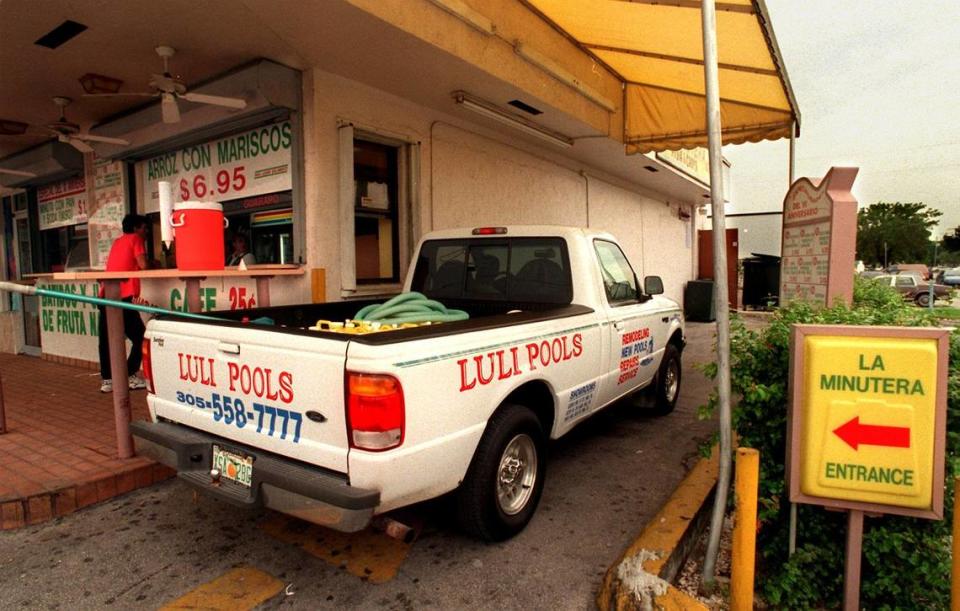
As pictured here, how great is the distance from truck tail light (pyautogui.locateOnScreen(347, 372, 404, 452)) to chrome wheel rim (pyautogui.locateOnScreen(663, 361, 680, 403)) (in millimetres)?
4042

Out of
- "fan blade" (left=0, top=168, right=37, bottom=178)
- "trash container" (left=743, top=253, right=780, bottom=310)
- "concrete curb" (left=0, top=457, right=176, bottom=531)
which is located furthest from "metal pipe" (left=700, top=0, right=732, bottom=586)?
"trash container" (left=743, top=253, right=780, bottom=310)

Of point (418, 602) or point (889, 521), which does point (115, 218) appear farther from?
point (889, 521)

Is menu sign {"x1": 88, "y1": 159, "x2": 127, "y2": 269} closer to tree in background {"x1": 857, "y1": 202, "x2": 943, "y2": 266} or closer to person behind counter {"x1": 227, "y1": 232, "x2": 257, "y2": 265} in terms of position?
person behind counter {"x1": 227, "y1": 232, "x2": 257, "y2": 265}

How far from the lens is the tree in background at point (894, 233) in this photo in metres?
65.0

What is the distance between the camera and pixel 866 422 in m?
2.26

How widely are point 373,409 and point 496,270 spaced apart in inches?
93.9

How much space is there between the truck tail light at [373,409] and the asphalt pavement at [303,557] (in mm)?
878

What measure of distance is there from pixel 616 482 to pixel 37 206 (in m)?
10.3

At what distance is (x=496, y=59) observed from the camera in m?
5.61

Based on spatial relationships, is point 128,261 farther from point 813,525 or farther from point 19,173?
point 813,525

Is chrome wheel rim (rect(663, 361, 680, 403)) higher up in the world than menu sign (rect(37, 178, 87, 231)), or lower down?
lower down

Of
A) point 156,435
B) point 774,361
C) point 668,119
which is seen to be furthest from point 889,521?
point 668,119

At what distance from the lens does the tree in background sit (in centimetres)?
6500

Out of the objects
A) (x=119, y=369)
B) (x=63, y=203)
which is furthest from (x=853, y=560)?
(x=63, y=203)
